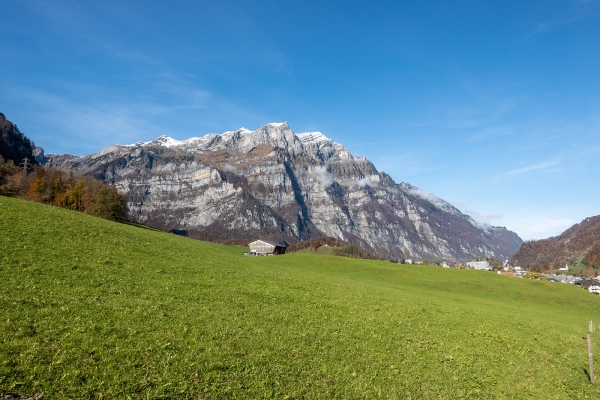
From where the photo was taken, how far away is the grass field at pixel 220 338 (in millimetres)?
11156

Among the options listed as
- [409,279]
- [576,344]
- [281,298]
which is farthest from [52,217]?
[409,279]

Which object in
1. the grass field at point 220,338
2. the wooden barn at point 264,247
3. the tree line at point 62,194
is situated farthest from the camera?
the wooden barn at point 264,247

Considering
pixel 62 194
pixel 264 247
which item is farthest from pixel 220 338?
pixel 264 247

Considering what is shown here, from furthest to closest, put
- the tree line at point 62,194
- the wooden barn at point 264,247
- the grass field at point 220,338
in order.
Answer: the wooden barn at point 264,247 < the tree line at point 62,194 < the grass field at point 220,338

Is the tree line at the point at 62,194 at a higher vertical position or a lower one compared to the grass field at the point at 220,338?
higher

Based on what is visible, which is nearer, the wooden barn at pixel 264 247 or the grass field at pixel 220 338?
the grass field at pixel 220 338

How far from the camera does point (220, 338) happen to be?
49.4 ft

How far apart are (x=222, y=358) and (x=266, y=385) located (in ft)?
7.21

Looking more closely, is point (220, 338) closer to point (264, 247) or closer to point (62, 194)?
point (62, 194)

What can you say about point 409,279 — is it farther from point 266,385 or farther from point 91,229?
point 266,385

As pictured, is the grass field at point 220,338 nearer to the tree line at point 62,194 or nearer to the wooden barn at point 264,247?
the tree line at point 62,194

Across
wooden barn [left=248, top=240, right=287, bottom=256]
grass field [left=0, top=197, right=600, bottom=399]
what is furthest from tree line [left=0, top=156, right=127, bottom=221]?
grass field [left=0, top=197, right=600, bottom=399]

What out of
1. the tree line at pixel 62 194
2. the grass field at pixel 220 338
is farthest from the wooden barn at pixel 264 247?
the grass field at pixel 220 338

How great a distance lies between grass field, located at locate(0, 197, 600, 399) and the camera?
11.2 metres
